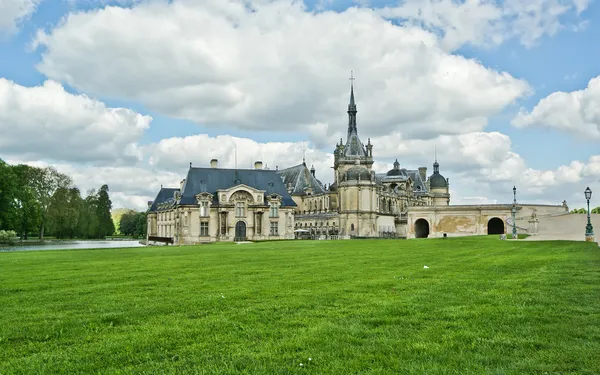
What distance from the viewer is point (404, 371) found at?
18.1 feet

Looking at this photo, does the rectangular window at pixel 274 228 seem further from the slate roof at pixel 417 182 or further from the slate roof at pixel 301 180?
the slate roof at pixel 417 182

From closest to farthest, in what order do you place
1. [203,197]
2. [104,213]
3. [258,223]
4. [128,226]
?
[203,197] < [258,223] < [104,213] < [128,226]

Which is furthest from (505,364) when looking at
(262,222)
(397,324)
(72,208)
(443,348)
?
(72,208)

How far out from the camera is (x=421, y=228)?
2995 inches

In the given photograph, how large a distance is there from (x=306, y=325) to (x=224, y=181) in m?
62.9

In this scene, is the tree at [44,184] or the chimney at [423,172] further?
the chimney at [423,172]

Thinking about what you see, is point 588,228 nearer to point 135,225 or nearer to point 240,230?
point 240,230

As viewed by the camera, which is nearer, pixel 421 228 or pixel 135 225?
pixel 421 228

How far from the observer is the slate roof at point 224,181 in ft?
221

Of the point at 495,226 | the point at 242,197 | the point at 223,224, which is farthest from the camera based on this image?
the point at 495,226

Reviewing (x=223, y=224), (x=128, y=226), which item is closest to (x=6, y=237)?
(x=223, y=224)

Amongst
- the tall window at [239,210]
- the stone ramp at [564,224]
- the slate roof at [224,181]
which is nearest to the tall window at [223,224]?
the tall window at [239,210]

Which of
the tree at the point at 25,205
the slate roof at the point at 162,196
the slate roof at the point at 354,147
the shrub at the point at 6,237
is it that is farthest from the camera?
the slate roof at the point at 354,147

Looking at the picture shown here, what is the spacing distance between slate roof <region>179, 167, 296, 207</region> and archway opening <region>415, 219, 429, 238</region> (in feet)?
60.3
